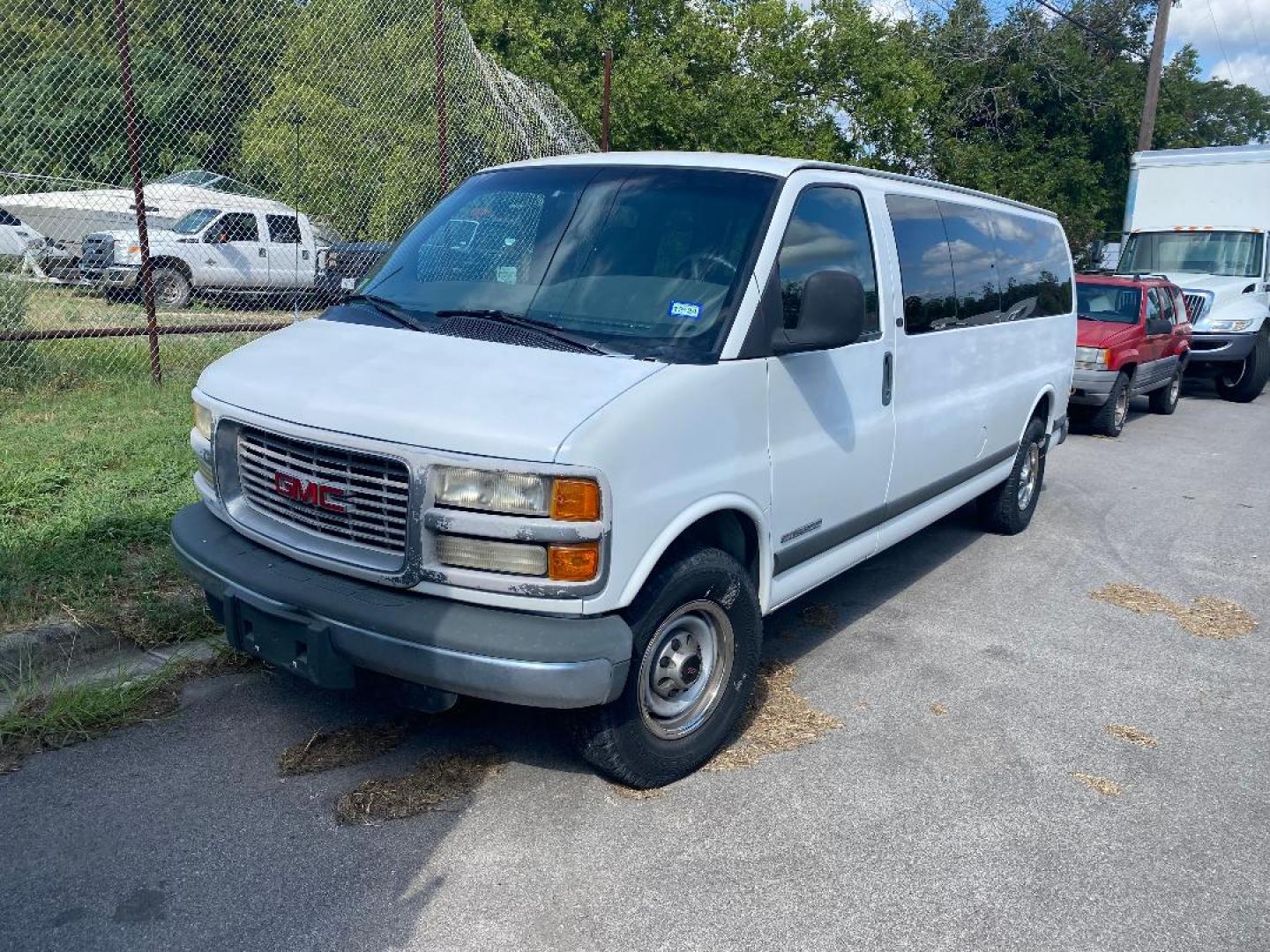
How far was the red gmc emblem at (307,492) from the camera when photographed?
3.48 m

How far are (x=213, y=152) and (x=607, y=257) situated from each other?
21.5 ft

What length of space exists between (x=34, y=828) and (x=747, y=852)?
221 cm

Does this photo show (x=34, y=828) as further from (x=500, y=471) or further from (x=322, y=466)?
(x=500, y=471)

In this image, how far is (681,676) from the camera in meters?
3.82

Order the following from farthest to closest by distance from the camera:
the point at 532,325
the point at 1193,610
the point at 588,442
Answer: the point at 1193,610 → the point at 532,325 → the point at 588,442

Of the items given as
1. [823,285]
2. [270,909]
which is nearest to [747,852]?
[270,909]

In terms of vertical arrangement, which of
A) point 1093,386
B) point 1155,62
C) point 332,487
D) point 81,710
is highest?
point 1155,62

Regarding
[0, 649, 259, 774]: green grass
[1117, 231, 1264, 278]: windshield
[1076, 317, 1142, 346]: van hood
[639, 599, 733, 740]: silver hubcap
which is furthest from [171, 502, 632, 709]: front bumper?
[1117, 231, 1264, 278]: windshield

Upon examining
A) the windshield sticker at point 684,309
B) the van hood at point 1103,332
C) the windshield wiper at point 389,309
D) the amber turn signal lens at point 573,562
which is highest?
the windshield sticker at point 684,309

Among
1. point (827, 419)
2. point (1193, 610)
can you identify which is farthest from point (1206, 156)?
point (827, 419)

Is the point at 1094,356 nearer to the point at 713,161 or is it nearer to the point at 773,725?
the point at 713,161

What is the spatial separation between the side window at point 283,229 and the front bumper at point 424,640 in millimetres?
7347

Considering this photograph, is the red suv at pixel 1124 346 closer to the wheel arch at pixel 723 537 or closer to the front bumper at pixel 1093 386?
the front bumper at pixel 1093 386

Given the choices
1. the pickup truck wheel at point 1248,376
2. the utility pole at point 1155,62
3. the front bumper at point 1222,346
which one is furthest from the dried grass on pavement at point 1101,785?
the utility pole at point 1155,62
